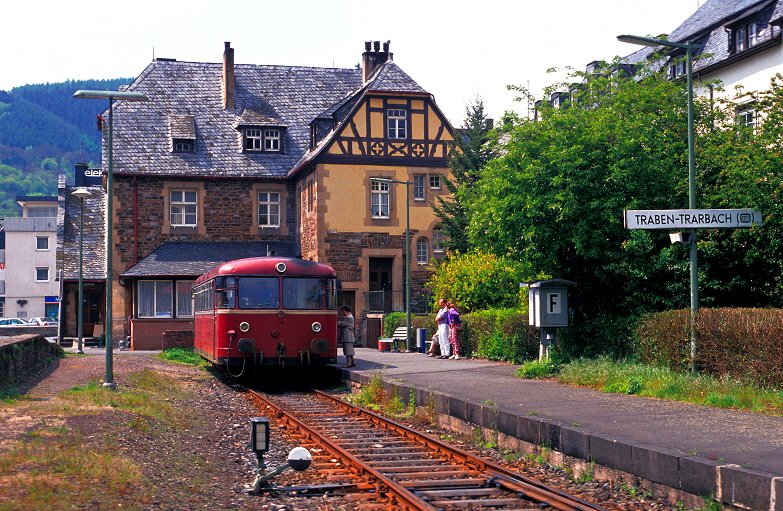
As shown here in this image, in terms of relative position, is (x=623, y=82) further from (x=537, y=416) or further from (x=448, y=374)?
(x=537, y=416)

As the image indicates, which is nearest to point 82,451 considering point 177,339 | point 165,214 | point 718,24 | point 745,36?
point 177,339

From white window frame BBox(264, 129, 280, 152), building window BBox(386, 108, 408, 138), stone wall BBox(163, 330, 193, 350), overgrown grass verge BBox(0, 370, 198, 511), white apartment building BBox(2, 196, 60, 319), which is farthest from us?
white apartment building BBox(2, 196, 60, 319)

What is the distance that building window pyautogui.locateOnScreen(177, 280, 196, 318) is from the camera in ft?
134

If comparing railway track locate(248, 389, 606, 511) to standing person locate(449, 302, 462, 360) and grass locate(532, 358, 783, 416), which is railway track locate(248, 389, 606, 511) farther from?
standing person locate(449, 302, 462, 360)

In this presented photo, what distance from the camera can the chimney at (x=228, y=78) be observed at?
152 feet

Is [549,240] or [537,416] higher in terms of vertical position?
[549,240]

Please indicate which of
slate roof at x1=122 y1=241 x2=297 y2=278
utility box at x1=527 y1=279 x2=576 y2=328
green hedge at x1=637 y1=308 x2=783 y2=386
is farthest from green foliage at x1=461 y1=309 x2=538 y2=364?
slate roof at x1=122 y1=241 x2=297 y2=278

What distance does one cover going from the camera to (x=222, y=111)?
46.1 metres

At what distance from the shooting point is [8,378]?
19.1 m

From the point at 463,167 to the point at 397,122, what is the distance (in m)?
4.47

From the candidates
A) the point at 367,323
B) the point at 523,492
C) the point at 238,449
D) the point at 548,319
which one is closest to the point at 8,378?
the point at 238,449

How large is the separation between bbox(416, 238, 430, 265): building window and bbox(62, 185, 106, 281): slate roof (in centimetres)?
1514

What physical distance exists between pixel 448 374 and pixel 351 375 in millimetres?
2350

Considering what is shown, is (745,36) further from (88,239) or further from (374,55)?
(88,239)
